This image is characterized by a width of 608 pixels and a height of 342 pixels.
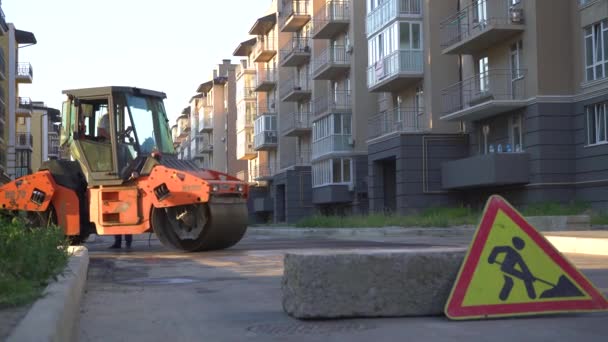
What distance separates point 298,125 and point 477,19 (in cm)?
2585

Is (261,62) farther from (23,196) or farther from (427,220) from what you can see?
(23,196)

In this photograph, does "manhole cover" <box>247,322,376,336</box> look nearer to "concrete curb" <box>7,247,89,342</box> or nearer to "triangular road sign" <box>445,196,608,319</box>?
"triangular road sign" <box>445,196,608,319</box>

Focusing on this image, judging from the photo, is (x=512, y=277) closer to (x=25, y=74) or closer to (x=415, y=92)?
(x=415, y=92)

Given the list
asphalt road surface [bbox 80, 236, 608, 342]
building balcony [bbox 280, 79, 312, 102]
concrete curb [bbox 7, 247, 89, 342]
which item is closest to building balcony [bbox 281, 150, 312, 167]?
building balcony [bbox 280, 79, 312, 102]

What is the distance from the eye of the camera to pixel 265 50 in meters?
70.0

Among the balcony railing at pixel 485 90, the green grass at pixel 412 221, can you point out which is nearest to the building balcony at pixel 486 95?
the balcony railing at pixel 485 90

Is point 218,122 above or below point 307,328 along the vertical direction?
above

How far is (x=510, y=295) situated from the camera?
7.04 m

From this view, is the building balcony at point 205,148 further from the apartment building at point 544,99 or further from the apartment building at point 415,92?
the apartment building at point 544,99

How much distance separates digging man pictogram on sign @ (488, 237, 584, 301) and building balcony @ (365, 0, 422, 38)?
32410mm

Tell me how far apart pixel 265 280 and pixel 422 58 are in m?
29.1

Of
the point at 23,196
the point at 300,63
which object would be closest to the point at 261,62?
the point at 300,63

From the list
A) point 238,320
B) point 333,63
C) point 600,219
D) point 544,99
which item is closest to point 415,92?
point 333,63

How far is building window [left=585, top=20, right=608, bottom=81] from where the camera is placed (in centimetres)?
2853
